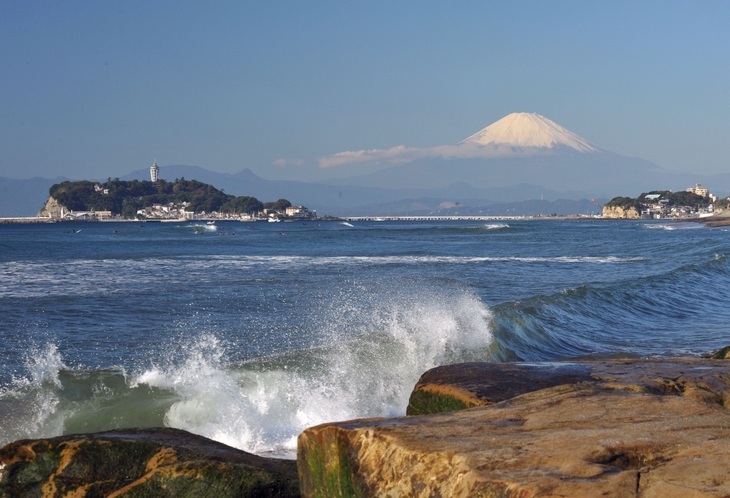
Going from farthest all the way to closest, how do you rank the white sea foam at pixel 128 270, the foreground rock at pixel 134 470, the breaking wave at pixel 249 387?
the white sea foam at pixel 128 270 → the breaking wave at pixel 249 387 → the foreground rock at pixel 134 470

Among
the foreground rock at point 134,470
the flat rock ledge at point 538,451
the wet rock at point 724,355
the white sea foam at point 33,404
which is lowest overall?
the white sea foam at point 33,404

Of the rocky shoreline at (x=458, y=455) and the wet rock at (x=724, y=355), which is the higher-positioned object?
the rocky shoreline at (x=458, y=455)

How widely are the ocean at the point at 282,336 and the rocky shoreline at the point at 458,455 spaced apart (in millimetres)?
3103

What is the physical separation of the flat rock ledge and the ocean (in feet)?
12.9

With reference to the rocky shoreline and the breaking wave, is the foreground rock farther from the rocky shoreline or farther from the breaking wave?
the breaking wave

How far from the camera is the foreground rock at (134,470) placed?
413cm

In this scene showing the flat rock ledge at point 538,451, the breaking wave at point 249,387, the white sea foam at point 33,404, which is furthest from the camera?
the breaking wave at point 249,387

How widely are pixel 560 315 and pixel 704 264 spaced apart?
15.8 m

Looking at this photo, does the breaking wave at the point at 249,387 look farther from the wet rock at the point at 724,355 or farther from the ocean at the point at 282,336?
the wet rock at the point at 724,355

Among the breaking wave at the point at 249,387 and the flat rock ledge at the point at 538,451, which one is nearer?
the flat rock ledge at the point at 538,451

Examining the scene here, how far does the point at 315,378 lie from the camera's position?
10227 mm

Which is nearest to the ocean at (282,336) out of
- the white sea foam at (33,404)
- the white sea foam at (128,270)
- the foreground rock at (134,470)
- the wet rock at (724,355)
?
the white sea foam at (33,404)

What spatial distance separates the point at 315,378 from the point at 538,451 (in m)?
7.28

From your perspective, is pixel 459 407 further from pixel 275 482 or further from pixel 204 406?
pixel 204 406
